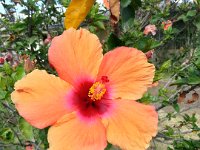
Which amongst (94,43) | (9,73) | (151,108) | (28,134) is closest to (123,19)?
(94,43)

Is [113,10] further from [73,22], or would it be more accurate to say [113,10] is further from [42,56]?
[42,56]

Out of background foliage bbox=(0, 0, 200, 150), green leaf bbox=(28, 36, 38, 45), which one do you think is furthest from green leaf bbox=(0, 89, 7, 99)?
green leaf bbox=(28, 36, 38, 45)

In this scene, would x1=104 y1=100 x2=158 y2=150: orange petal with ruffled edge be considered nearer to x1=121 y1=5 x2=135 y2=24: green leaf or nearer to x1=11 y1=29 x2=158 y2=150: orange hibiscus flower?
x1=11 y1=29 x2=158 y2=150: orange hibiscus flower

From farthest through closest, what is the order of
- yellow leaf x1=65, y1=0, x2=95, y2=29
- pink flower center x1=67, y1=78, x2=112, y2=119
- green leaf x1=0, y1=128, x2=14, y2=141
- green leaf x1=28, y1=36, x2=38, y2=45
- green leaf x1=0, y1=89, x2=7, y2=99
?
green leaf x1=28, y1=36, x2=38, y2=45 < green leaf x1=0, y1=128, x2=14, y2=141 < green leaf x1=0, y1=89, x2=7, y2=99 < pink flower center x1=67, y1=78, x2=112, y2=119 < yellow leaf x1=65, y1=0, x2=95, y2=29

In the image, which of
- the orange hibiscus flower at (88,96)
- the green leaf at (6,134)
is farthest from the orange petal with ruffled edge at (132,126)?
the green leaf at (6,134)

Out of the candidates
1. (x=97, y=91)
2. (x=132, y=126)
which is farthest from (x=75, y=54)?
(x=132, y=126)

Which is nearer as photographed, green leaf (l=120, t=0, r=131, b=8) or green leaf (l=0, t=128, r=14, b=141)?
green leaf (l=120, t=0, r=131, b=8)
